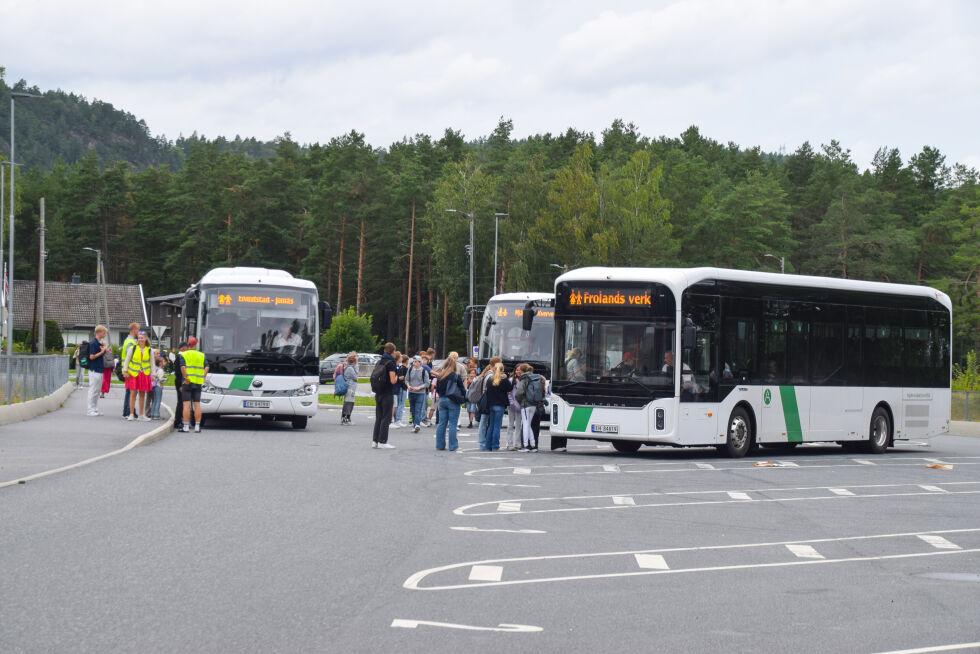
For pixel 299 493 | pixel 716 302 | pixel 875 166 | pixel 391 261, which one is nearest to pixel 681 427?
pixel 716 302

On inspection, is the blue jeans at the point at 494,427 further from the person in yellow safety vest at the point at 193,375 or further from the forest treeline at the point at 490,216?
the forest treeline at the point at 490,216

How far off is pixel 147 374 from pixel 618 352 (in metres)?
11.0

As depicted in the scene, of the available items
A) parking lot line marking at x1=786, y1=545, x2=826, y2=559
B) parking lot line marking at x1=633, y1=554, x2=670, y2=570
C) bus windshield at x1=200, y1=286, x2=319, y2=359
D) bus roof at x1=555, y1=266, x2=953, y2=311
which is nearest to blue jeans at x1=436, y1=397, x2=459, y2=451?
bus roof at x1=555, y1=266, x2=953, y2=311

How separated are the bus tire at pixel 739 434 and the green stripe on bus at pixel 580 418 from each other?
94.2 inches

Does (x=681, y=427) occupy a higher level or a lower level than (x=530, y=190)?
lower

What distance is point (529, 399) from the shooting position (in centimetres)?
2377

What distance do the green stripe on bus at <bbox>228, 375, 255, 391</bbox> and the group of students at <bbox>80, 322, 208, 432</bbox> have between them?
2.05 feet

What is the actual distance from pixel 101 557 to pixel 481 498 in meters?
6.10

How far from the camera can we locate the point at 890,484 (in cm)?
1855

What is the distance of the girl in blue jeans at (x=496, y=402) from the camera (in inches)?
933

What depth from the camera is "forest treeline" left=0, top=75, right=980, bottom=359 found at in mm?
92188

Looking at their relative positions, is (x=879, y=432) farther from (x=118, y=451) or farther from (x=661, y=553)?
(x=661, y=553)

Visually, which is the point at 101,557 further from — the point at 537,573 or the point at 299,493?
the point at 299,493

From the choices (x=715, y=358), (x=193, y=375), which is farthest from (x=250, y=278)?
(x=715, y=358)
